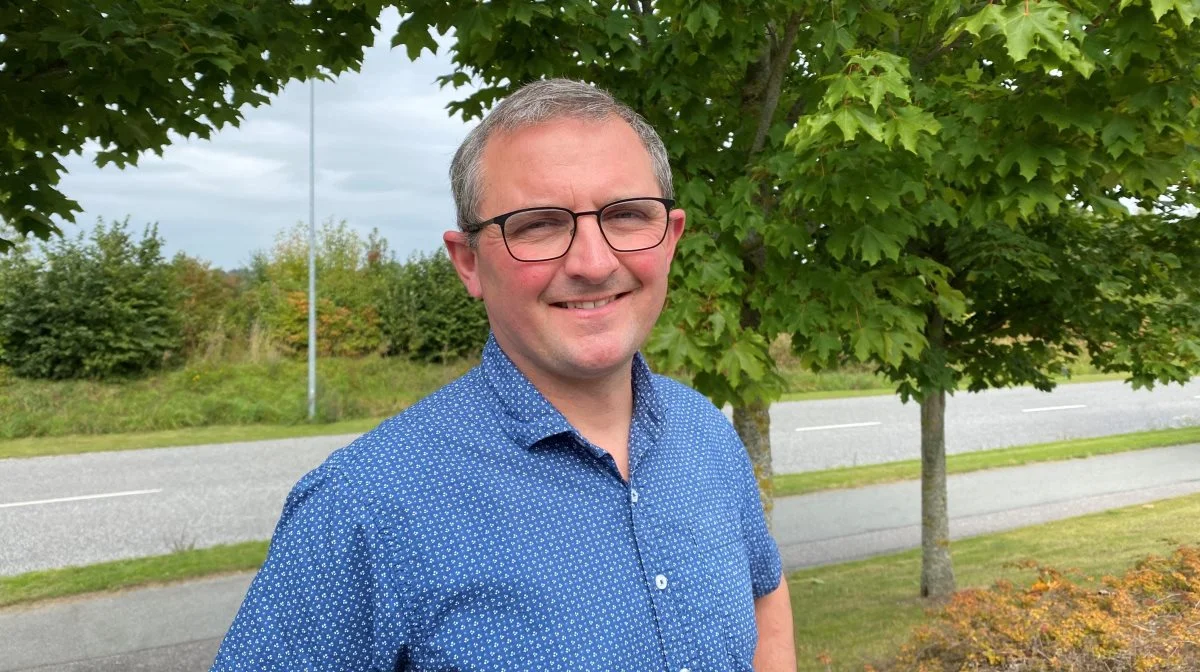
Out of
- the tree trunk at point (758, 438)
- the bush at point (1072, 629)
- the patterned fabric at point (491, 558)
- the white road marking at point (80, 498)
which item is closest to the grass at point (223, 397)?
the white road marking at point (80, 498)

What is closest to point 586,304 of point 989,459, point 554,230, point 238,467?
point 554,230

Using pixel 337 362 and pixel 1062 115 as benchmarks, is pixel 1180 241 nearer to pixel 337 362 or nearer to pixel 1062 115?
pixel 1062 115

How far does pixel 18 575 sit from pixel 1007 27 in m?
7.54

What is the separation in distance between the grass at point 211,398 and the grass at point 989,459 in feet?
22.8

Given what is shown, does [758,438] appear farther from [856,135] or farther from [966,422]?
[966,422]

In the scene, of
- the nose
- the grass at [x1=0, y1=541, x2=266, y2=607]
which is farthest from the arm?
the grass at [x1=0, y1=541, x2=266, y2=607]

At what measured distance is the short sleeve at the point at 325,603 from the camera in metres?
1.10

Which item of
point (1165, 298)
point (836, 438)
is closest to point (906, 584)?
point (1165, 298)

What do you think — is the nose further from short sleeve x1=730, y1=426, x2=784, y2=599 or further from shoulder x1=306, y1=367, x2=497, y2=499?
short sleeve x1=730, y1=426, x2=784, y2=599

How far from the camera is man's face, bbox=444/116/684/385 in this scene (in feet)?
4.10

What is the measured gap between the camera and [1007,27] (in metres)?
2.75

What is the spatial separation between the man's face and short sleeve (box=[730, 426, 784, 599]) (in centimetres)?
42

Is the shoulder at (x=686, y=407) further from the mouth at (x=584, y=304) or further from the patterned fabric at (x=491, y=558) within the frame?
the mouth at (x=584, y=304)

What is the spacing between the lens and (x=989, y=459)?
1148 centimetres
